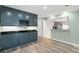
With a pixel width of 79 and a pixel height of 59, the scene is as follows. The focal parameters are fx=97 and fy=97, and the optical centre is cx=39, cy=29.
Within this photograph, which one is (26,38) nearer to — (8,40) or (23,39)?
(23,39)

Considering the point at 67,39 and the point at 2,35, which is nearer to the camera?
the point at 2,35

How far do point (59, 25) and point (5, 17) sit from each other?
6.47 feet

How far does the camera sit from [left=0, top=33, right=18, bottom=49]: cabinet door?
2.83 meters

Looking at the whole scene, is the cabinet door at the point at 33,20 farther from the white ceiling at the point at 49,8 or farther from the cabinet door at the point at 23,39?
the cabinet door at the point at 23,39

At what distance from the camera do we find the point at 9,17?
318cm

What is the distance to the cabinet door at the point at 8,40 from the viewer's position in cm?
283

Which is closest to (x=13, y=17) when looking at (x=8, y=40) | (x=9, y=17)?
(x=9, y=17)

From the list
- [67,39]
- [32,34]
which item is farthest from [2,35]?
[67,39]

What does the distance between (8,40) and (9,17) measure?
2.49 feet

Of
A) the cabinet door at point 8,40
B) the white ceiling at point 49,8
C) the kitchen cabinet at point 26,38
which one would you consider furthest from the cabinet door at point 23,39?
the white ceiling at point 49,8

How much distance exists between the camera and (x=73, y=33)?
3.33 meters

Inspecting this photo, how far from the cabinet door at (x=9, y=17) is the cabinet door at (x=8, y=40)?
40 centimetres

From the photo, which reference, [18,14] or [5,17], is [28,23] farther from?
[5,17]

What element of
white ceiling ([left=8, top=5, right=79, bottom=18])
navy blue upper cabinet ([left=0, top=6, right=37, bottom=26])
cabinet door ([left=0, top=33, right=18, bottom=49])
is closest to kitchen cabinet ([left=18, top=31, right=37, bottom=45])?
cabinet door ([left=0, top=33, right=18, bottom=49])
